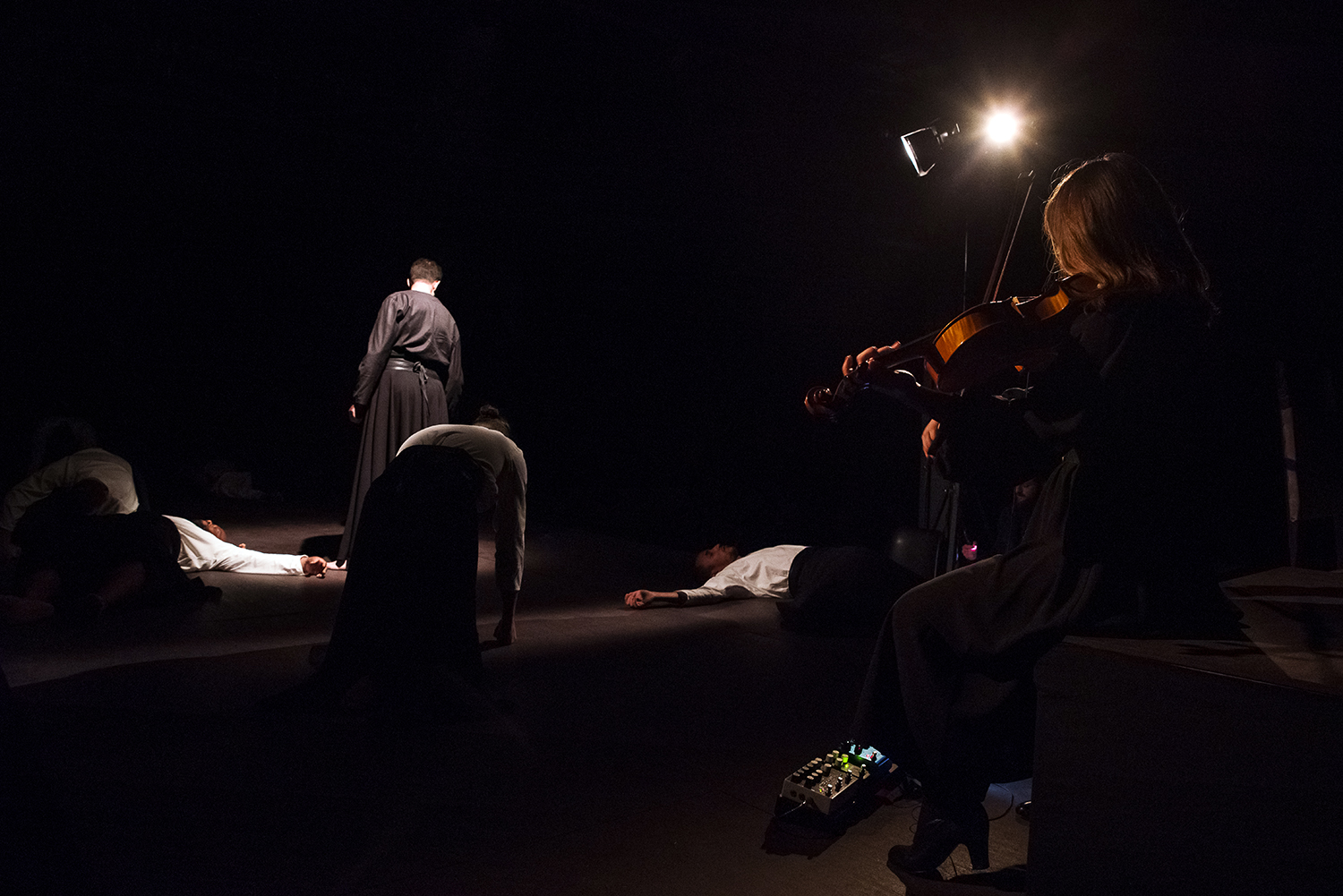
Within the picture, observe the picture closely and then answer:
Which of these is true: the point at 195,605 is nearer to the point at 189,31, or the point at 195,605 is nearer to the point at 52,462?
the point at 52,462

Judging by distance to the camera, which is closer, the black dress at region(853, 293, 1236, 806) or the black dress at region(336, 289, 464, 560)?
→ the black dress at region(853, 293, 1236, 806)

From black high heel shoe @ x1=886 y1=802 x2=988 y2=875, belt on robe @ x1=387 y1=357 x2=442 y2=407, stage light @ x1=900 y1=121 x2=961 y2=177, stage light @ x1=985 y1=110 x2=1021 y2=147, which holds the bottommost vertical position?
black high heel shoe @ x1=886 y1=802 x2=988 y2=875

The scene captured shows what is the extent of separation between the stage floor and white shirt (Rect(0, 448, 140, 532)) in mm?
A: 561

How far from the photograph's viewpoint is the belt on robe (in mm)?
4066

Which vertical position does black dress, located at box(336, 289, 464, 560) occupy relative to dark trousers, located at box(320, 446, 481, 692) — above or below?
above

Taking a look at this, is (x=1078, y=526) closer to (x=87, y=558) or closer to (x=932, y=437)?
(x=932, y=437)

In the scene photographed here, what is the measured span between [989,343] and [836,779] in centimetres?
100

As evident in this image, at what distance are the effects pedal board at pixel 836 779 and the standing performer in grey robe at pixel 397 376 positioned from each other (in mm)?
2632

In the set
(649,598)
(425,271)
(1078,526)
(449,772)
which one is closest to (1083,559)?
(1078,526)

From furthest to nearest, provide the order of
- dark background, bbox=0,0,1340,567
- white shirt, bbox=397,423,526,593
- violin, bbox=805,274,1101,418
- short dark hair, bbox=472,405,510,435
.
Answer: dark background, bbox=0,0,1340,567 < short dark hair, bbox=472,405,510,435 < white shirt, bbox=397,423,526,593 < violin, bbox=805,274,1101,418

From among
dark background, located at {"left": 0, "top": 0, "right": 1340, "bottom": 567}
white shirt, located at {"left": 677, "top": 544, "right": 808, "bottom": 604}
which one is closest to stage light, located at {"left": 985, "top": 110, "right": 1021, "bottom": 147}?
dark background, located at {"left": 0, "top": 0, "right": 1340, "bottom": 567}

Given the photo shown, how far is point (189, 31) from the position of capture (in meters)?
5.86

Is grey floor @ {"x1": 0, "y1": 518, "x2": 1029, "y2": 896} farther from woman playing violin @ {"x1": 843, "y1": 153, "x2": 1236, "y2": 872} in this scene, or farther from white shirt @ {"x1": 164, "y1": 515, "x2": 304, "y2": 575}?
white shirt @ {"x1": 164, "y1": 515, "x2": 304, "y2": 575}

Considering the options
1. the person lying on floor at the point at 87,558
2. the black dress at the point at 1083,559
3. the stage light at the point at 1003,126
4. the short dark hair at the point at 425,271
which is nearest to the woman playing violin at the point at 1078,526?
the black dress at the point at 1083,559
